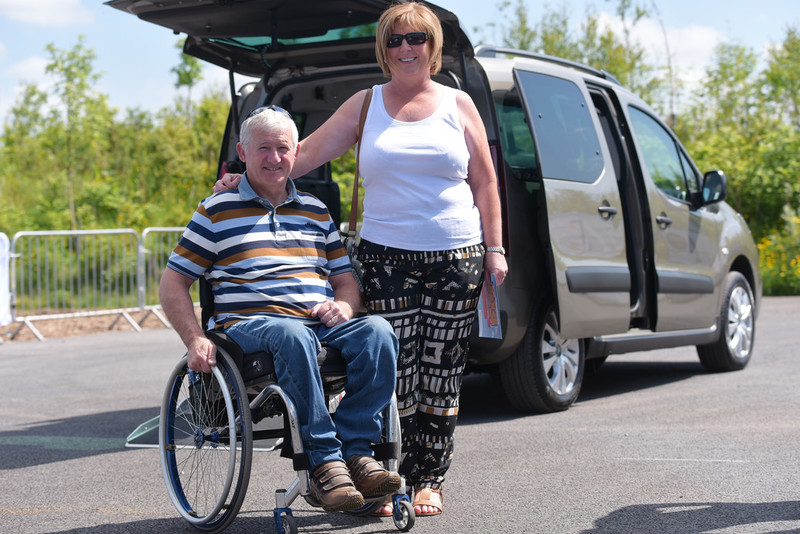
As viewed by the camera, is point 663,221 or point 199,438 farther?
point 663,221

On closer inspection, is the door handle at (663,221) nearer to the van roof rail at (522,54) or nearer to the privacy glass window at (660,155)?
the privacy glass window at (660,155)

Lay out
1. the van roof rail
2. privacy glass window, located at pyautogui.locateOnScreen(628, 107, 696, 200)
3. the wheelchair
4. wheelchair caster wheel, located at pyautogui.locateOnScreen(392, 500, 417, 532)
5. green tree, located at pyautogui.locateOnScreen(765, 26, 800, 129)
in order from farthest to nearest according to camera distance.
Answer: green tree, located at pyautogui.locateOnScreen(765, 26, 800, 129) < privacy glass window, located at pyautogui.locateOnScreen(628, 107, 696, 200) < the van roof rail < wheelchair caster wheel, located at pyautogui.locateOnScreen(392, 500, 417, 532) < the wheelchair

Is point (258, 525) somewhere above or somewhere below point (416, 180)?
below

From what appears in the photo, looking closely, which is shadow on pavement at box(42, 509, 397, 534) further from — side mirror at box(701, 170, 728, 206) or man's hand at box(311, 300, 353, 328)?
side mirror at box(701, 170, 728, 206)

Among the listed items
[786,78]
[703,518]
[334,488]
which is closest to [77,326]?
[334,488]

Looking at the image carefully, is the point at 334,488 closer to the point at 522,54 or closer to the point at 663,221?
the point at 522,54

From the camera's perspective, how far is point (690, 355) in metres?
9.85

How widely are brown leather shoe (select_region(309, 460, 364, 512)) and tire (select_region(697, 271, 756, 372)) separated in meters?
5.26

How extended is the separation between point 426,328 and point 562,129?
256 cm

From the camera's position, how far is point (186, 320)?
12.5ft

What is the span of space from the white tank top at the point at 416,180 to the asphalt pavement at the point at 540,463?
108 centimetres

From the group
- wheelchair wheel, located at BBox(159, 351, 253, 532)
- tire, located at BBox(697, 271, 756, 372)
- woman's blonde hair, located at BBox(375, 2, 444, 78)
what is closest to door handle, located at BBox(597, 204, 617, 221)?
tire, located at BBox(697, 271, 756, 372)

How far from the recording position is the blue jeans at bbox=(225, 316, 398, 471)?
354 centimetres

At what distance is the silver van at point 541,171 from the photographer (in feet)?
18.1
